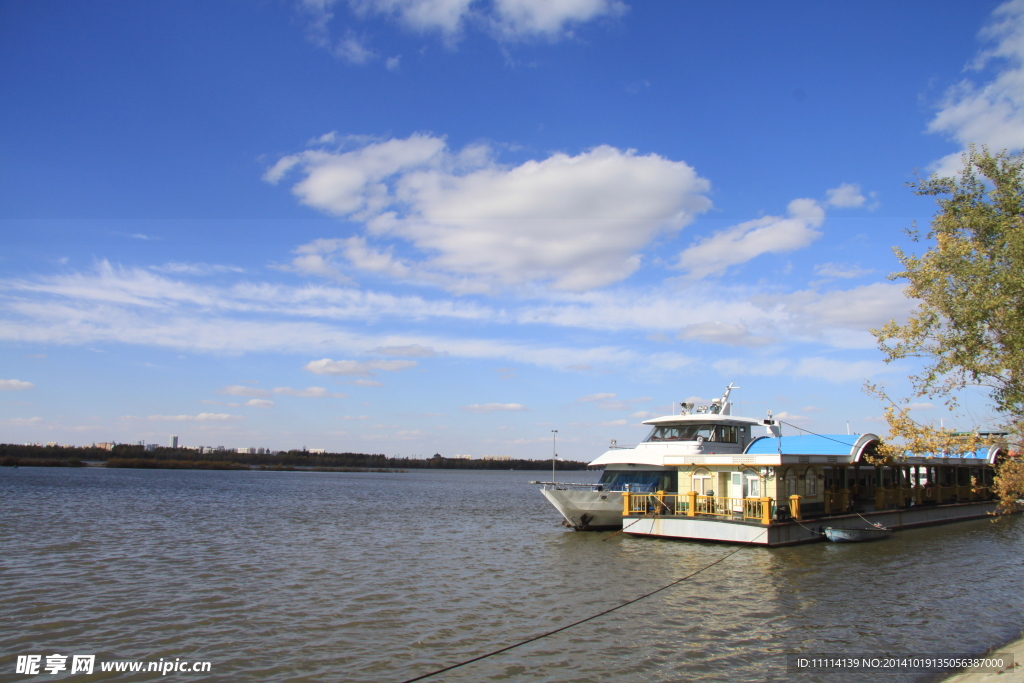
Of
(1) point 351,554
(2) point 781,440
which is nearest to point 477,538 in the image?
(1) point 351,554

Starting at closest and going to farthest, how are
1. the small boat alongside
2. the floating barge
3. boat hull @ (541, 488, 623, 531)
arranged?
the floating barge → the small boat alongside → boat hull @ (541, 488, 623, 531)

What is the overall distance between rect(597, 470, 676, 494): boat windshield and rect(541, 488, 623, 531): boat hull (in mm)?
1012

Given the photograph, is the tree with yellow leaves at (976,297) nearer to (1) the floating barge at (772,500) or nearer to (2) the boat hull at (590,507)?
(1) the floating barge at (772,500)

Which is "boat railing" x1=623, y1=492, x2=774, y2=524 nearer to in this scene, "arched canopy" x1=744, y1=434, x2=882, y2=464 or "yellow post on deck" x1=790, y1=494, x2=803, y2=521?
"yellow post on deck" x1=790, y1=494, x2=803, y2=521

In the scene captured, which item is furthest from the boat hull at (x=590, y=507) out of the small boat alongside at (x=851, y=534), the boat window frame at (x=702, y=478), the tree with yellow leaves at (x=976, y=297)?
the tree with yellow leaves at (x=976, y=297)

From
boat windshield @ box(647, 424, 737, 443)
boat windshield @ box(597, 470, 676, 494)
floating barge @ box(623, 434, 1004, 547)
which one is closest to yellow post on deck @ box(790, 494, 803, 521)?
floating barge @ box(623, 434, 1004, 547)

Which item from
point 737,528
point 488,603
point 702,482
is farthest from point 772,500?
point 488,603

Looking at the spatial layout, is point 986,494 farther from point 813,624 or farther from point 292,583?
point 292,583

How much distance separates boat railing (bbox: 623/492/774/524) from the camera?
78.4ft

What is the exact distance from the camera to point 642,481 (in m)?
28.1

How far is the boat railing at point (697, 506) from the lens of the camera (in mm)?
23891

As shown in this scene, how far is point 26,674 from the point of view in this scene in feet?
34.3

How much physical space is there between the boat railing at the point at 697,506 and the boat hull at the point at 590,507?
2.67ft

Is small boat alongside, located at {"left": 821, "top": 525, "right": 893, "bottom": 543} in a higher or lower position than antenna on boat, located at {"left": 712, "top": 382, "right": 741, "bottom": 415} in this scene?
lower
